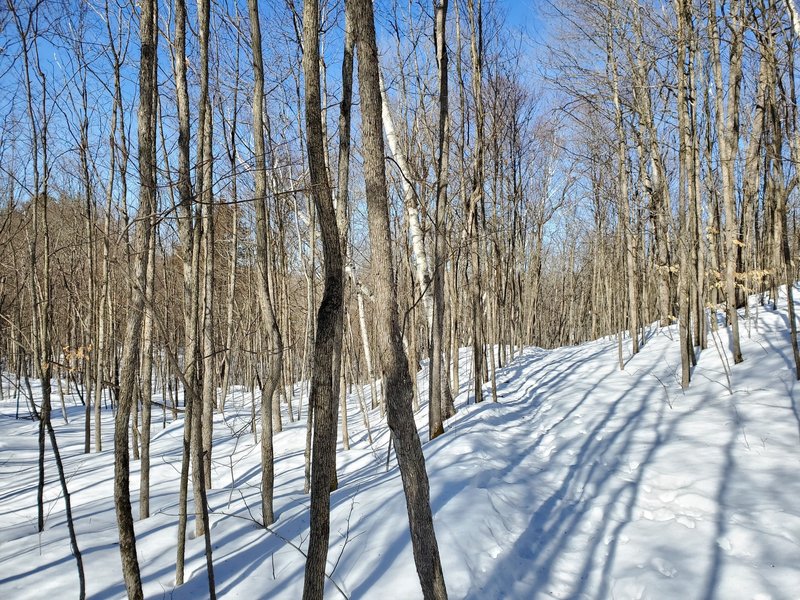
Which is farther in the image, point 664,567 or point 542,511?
point 542,511

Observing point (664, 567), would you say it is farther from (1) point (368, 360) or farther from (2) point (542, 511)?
(1) point (368, 360)

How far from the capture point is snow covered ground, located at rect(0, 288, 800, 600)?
351cm

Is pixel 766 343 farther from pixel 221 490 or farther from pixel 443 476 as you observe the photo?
Result: pixel 221 490

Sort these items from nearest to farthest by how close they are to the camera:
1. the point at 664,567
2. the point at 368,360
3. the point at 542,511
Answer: the point at 664,567 → the point at 542,511 → the point at 368,360

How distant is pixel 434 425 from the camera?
7109 mm

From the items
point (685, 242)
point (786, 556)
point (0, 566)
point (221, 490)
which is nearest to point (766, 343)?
point (685, 242)

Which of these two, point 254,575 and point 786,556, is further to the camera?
point 254,575

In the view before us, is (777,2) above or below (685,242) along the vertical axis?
above

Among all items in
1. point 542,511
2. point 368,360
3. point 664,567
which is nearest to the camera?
point 664,567

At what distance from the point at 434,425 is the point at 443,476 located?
213cm

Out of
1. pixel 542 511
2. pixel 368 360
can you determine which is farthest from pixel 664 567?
pixel 368 360

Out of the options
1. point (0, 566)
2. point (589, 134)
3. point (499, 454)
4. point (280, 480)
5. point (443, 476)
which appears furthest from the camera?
point (589, 134)

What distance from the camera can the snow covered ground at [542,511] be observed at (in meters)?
3.51

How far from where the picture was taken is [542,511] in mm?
4641
